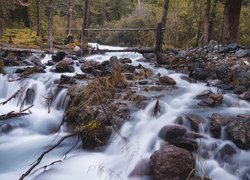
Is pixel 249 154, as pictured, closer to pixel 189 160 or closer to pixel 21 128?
pixel 189 160

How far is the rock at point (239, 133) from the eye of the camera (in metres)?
5.83

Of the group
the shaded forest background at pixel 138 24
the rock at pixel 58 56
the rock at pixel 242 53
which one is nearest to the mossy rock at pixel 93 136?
the rock at pixel 242 53

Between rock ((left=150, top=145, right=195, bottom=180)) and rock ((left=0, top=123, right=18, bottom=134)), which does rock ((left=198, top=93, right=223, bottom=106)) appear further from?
rock ((left=0, top=123, right=18, bottom=134))

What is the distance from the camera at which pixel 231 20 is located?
1361 cm

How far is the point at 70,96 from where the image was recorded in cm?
833

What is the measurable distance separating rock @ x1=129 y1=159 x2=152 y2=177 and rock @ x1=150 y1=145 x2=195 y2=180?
0.30 metres

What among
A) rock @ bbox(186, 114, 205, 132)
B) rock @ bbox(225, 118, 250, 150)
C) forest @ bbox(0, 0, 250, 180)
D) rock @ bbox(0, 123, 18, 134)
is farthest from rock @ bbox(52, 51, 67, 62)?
rock @ bbox(225, 118, 250, 150)

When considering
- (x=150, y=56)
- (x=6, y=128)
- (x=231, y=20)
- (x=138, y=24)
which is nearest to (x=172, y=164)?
(x=6, y=128)

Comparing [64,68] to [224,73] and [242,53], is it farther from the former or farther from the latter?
[242,53]

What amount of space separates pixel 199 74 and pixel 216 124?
15.5 ft

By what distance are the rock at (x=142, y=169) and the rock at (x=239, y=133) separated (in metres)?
1.65

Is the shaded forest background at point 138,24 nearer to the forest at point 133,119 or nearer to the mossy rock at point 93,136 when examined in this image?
the forest at point 133,119

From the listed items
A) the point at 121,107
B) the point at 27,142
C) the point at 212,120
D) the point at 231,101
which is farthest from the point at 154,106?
the point at 27,142

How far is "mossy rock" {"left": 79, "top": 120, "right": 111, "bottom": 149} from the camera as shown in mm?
6469
